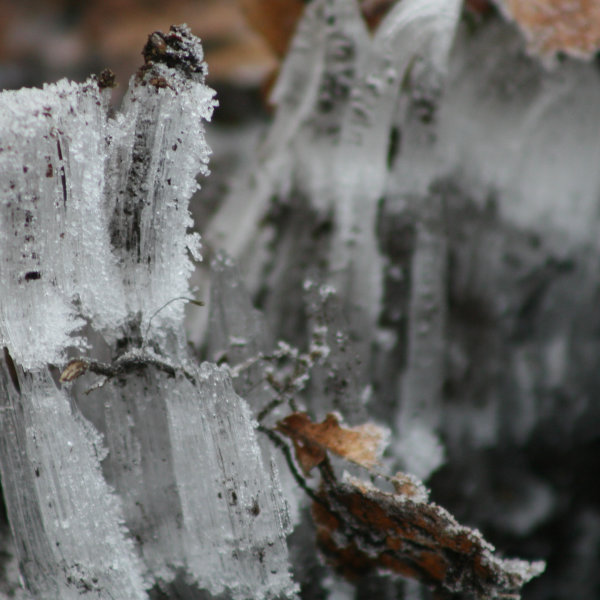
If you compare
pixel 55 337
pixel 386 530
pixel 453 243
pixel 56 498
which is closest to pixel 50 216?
pixel 55 337

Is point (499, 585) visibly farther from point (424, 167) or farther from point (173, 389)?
point (424, 167)

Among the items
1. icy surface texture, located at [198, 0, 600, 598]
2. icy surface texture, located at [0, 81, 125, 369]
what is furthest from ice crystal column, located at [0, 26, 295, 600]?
icy surface texture, located at [198, 0, 600, 598]

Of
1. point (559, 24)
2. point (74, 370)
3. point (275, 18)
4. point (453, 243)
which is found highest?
point (275, 18)

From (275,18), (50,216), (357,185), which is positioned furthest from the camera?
(275,18)

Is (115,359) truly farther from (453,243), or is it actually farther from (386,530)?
(453,243)

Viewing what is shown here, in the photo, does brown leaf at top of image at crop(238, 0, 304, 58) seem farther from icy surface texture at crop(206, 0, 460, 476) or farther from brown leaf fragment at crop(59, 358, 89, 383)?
brown leaf fragment at crop(59, 358, 89, 383)

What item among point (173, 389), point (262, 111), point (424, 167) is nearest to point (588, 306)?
point (424, 167)
